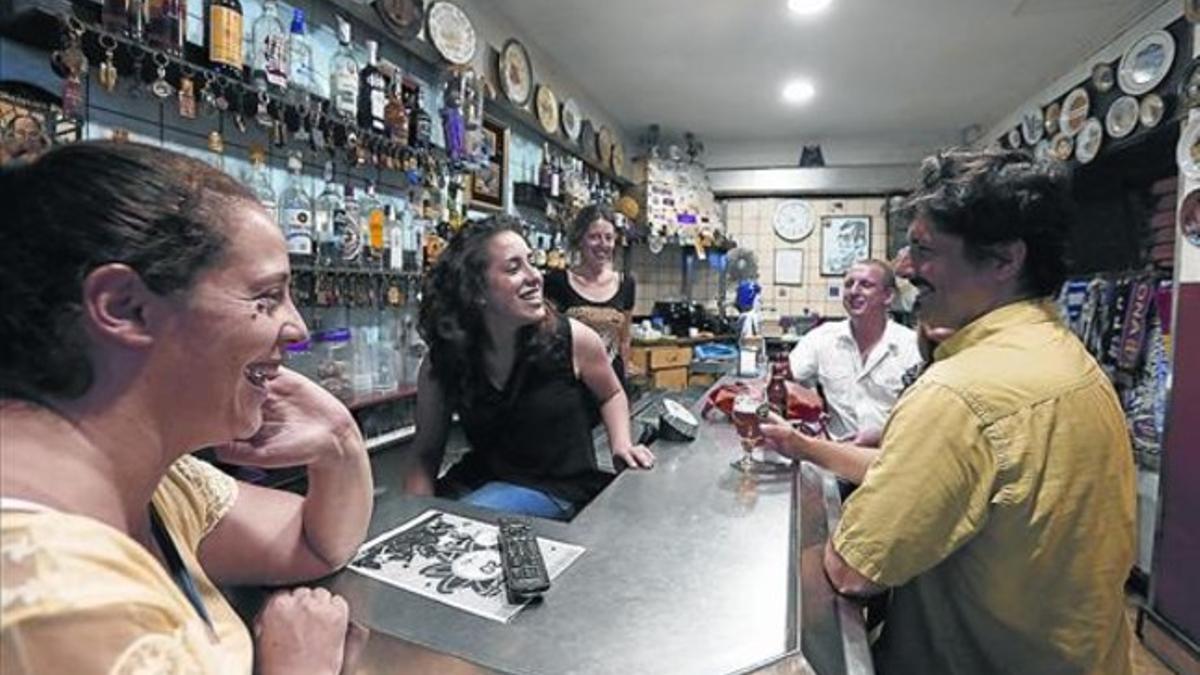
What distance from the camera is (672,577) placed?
1011mm

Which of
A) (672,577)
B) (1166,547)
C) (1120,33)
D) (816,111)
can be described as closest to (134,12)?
(672,577)

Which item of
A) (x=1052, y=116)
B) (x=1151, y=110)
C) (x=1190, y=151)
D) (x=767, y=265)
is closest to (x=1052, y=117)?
(x=1052, y=116)

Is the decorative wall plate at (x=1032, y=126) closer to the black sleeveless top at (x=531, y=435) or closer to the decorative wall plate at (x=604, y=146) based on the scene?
the decorative wall plate at (x=604, y=146)

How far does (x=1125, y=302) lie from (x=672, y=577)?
3.54m

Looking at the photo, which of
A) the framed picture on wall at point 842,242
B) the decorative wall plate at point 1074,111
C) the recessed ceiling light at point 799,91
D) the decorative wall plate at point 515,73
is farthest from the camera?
the framed picture on wall at point 842,242

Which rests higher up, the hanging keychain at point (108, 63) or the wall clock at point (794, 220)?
Answer: the wall clock at point (794, 220)

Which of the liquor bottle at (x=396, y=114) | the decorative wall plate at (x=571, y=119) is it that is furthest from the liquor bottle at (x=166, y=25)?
the decorative wall plate at (x=571, y=119)

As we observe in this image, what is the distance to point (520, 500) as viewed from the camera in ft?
5.45

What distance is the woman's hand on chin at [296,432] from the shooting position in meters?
0.96

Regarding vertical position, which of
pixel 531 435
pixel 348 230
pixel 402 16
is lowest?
pixel 531 435

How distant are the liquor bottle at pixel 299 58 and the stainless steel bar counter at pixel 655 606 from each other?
147 cm

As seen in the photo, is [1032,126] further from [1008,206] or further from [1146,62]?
[1008,206]

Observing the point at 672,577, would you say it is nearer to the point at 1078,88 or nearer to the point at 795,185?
the point at 1078,88

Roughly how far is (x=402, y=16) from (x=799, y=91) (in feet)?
10.4
